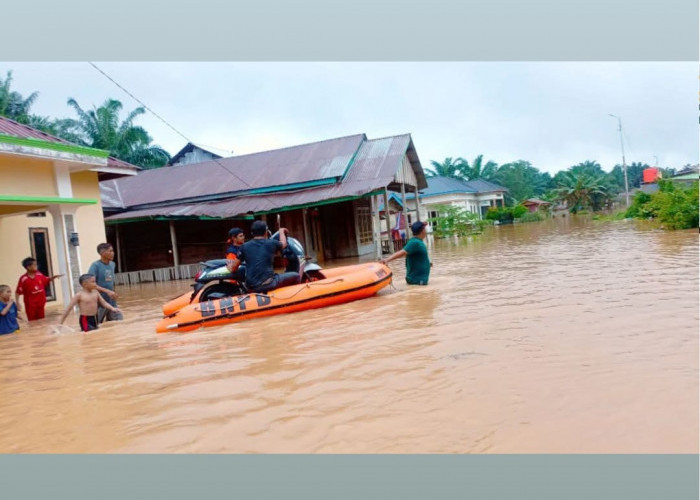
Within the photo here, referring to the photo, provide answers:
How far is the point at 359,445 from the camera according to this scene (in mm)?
3039

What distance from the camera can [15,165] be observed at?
10242mm

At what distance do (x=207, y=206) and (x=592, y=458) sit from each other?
18.3 metres

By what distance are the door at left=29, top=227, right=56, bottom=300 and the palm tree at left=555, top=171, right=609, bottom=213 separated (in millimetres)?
43899

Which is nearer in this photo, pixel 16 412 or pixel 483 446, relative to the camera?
pixel 483 446

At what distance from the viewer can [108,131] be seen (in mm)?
33938

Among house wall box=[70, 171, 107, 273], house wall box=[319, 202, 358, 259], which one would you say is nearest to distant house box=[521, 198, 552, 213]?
house wall box=[319, 202, 358, 259]

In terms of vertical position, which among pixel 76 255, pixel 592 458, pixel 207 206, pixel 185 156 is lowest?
pixel 592 458

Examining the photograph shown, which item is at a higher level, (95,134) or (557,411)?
(95,134)

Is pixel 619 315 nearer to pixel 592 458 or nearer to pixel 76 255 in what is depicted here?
pixel 592 458

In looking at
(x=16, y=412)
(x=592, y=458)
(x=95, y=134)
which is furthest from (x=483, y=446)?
(x=95, y=134)

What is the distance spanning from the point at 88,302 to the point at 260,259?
7.14 feet

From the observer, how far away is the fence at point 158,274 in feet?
62.2

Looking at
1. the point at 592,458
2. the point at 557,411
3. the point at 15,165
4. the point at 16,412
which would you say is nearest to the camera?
the point at 592,458

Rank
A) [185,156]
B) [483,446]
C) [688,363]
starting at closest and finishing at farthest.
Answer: [483,446], [688,363], [185,156]
